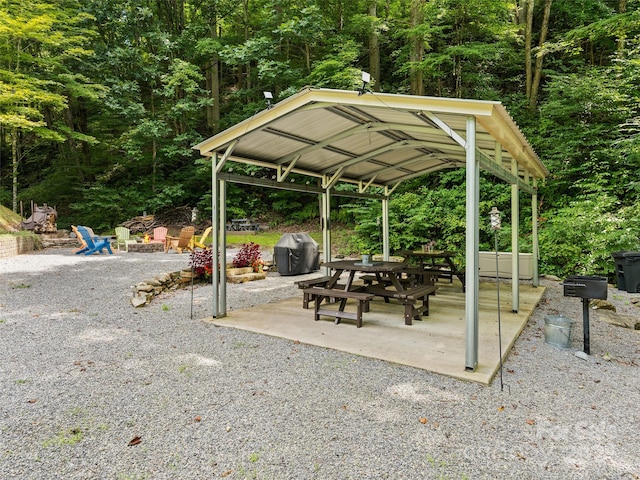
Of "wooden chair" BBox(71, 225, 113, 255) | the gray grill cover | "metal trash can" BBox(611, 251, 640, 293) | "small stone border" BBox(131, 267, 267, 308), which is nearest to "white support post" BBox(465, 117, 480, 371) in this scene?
"small stone border" BBox(131, 267, 267, 308)

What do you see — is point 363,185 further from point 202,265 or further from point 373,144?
point 202,265

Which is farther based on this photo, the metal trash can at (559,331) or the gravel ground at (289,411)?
the metal trash can at (559,331)

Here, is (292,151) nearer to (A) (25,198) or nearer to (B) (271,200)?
(B) (271,200)

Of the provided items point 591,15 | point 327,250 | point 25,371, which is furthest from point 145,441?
point 591,15

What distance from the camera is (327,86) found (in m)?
12.7

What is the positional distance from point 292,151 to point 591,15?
12.1m

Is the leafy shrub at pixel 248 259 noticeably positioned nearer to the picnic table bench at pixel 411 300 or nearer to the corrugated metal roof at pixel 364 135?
the corrugated metal roof at pixel 364 135

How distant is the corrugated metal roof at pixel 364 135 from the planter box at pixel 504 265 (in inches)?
66.9

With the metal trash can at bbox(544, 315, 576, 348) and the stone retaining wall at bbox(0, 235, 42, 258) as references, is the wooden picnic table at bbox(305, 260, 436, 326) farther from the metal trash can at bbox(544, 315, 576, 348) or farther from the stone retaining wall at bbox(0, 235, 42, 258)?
the stone retaining wall at bbox(0, 235, 42, 258)

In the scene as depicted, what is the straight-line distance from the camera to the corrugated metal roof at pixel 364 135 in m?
3.43

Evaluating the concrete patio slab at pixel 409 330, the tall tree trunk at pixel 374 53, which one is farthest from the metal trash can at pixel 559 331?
the tall tree trunk at pixel 374 53

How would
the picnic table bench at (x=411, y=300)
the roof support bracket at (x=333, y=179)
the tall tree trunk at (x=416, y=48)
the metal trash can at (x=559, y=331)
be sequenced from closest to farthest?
the metal trash can at (x=559, y=331) → the picnic table bench at (x=411, y=300) → the roof support bracket at (x=333, y=179) → the tall tree trunk at (x=416, y=48)

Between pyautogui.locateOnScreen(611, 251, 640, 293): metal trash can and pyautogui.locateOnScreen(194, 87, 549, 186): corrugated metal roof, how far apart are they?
1994 mm

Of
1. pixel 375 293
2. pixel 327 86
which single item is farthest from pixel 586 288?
pixel 327 86
